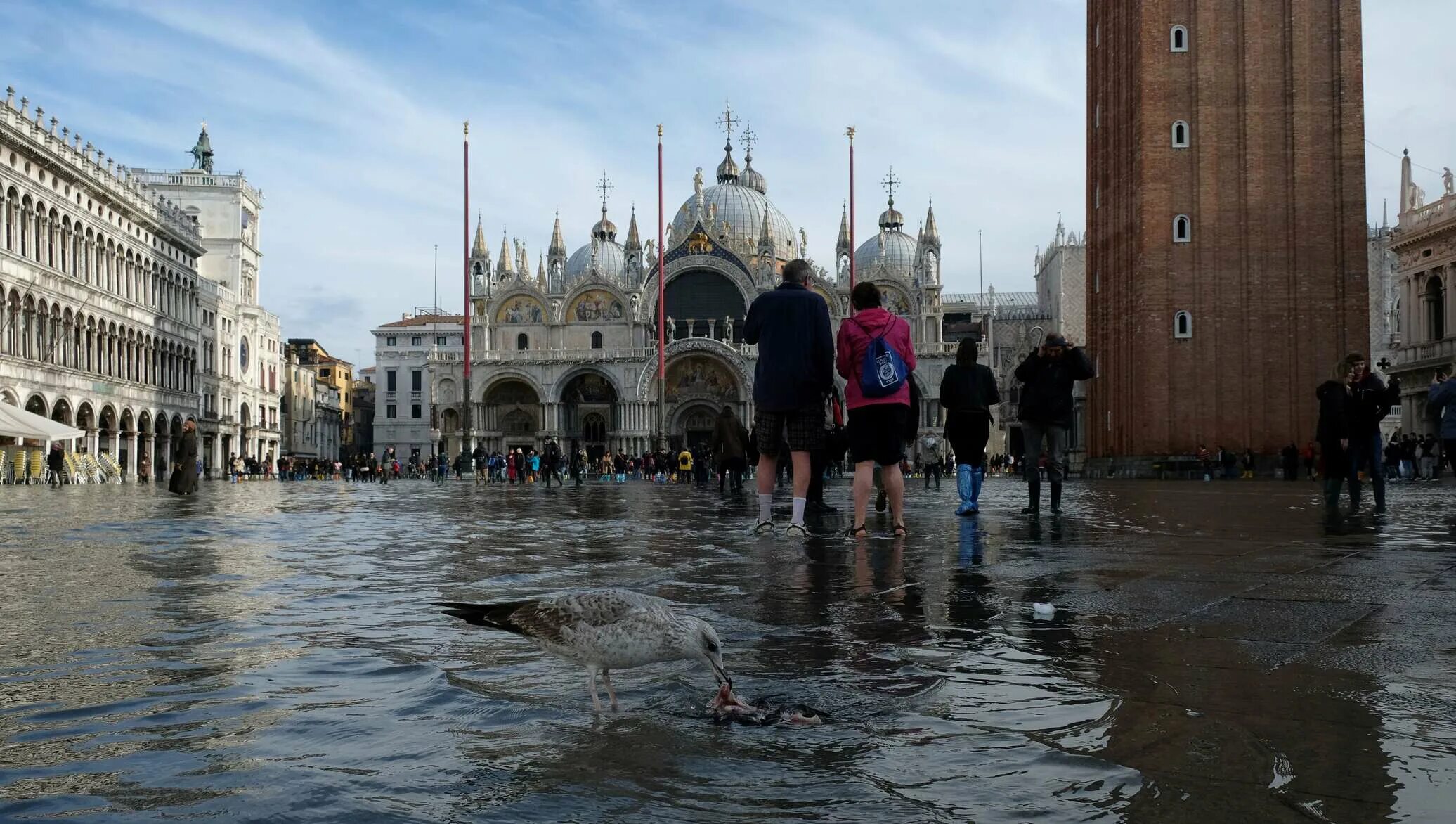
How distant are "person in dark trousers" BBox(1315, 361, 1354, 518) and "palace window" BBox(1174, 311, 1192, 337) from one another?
73.6 feet

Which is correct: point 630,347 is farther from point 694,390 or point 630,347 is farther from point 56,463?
point 56,463

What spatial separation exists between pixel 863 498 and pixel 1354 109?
96.2ft

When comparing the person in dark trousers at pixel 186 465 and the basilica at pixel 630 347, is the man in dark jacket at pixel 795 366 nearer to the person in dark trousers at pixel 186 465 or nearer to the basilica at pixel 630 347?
the person in dark trousers at pixel 186 465

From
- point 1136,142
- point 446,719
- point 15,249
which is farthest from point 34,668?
point 15,249

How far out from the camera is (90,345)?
40250 millimetres

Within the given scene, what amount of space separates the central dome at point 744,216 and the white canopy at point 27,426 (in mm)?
44665

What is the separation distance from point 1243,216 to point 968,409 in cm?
2549

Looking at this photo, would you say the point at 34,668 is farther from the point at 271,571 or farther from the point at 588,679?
the point at 271,571

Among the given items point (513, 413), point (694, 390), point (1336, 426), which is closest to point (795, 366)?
point (1336, 426)

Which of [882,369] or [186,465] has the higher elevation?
[882,369]

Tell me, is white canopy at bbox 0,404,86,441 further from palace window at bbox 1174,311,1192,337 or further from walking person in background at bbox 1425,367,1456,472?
palace window at bbox 1174,311,1192,337

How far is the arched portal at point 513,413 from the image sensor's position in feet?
211

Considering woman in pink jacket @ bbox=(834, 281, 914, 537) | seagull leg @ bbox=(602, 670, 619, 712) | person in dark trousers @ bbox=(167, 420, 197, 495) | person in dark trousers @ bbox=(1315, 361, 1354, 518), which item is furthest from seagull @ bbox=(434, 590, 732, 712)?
person in dark trousers @ bbox=(167, 420, 197, 495)

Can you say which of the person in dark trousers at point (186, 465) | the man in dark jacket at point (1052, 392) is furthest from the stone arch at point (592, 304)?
the man in dark jacket at point (1052, 392)
